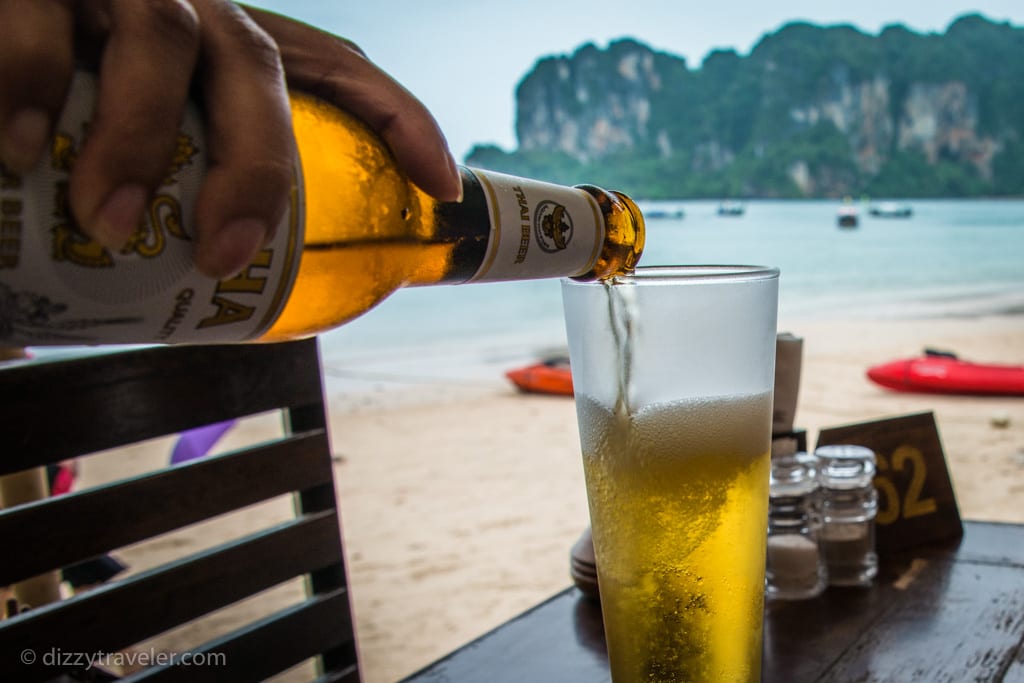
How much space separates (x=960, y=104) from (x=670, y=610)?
6623 cm

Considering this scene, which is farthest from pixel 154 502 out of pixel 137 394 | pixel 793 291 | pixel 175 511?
pixel 793 291

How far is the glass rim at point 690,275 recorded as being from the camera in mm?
568

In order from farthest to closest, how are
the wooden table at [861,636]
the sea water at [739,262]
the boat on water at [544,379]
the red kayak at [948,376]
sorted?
1. the sea water at [739,262]
2. the boat on water at [544,379]
3. the red kayak at [948,376]
4. the wooden table at [861,636]

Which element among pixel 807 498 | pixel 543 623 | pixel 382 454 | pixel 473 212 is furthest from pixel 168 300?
pixel 382 454

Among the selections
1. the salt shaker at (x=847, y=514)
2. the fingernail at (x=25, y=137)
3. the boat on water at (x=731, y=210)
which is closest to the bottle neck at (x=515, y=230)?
the fingernail at (x=25, y=137)

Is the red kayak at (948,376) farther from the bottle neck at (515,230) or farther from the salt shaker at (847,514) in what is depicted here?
the bottle neck at (515,230)

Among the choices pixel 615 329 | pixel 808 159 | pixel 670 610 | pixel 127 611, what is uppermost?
pixel 808 159

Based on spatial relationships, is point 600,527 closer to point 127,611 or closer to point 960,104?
point 127,611

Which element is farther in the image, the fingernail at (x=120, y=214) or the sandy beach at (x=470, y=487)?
the sandy beach at (x=470, y=487)

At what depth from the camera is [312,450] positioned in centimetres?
130

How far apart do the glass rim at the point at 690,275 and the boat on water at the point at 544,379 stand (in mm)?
6421

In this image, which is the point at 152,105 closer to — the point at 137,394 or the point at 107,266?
the point at 107,266

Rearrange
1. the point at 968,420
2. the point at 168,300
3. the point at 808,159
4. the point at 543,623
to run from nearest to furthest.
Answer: the point at 168,300, the point at 543,623, the point at 968,420, the point at 808,159

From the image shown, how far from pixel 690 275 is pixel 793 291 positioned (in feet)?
58.3
